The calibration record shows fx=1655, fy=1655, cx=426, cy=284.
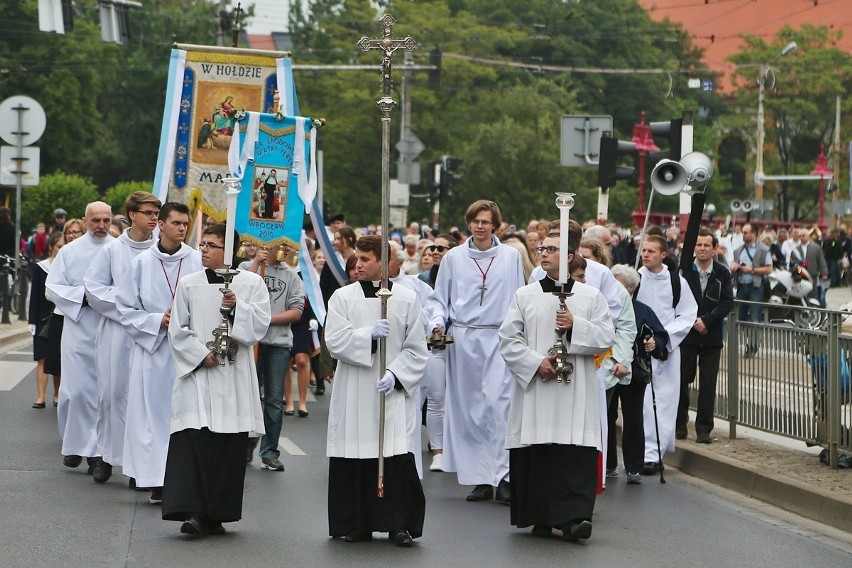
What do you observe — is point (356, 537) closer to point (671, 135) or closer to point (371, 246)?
point (371, 246)

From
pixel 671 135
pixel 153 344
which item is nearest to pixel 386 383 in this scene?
pixel 153 344

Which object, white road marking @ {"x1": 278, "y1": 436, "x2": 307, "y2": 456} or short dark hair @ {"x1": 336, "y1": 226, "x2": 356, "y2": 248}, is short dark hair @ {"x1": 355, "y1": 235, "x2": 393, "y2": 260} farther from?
short dark hair @ {"x1": 336, "y1": 226, "x2": 356, "y2": 248}

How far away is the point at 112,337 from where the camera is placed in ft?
37.9

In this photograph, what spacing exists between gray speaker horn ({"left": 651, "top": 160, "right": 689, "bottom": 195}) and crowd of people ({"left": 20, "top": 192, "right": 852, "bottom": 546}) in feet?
5.28

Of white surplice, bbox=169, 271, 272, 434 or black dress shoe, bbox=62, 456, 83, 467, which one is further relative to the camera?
black dress shoe, bbox=62, 456, 83, 467

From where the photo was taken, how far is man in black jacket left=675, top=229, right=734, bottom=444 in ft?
46.5

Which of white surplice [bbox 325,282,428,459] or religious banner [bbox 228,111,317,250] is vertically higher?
religious banner [bbox 228,111,317,250]

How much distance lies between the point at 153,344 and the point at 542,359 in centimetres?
260

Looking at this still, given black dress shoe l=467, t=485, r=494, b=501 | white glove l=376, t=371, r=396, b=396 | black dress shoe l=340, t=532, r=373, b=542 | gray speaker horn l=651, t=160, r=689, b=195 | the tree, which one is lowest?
black dress shoe l=467, t=485, r=494, b=501

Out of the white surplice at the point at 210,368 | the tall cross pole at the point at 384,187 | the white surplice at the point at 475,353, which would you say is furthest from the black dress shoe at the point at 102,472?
the tall cross pole at the point at 384,187

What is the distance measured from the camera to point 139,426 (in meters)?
10.6

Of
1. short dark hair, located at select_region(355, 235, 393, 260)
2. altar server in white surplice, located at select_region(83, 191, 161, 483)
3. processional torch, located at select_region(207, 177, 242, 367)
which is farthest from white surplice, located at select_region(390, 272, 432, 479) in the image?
altar server in white surplice, located at select_region(83, 191, 161, 483)

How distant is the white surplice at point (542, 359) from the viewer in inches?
382

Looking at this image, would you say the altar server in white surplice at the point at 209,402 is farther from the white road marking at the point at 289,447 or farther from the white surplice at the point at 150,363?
the white road marking at the point at 289,447
